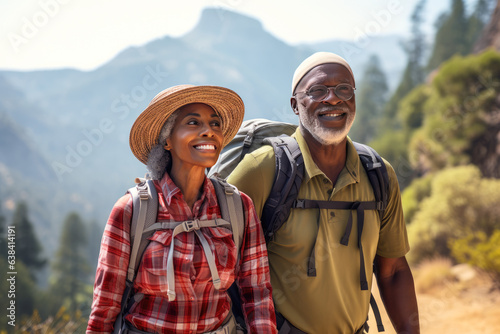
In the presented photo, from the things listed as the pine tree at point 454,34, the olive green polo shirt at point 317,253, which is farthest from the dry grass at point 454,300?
the pine tree at point 454,34

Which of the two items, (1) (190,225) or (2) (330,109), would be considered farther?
(2) (330,109)

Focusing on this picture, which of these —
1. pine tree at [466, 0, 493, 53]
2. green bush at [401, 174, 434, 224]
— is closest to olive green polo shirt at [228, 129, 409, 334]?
green bush at [401, 174, 434, 224]

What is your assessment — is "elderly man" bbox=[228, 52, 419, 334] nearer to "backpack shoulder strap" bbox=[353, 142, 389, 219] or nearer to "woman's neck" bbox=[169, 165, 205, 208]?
"backpack shoulder strap" bbox=[353, 142, 389, 219]

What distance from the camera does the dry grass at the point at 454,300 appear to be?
9531 millimetres

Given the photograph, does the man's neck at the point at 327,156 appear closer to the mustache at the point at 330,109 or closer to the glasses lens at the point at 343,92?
the mustache at the point at 330,109

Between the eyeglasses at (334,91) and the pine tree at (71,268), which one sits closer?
the eyeglasses at (334,91)

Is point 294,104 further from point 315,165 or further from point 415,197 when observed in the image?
point 415,197

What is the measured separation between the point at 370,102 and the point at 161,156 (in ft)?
185

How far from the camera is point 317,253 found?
7.64 ft

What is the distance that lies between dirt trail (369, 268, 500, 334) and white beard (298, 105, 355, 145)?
665 centimetres

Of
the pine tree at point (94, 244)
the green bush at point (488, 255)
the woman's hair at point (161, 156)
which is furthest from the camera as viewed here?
the pine tree at point (94, 244)

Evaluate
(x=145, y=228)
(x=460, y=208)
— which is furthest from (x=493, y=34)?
(x=145, y=228)

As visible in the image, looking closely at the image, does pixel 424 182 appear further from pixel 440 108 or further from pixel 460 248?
pixel 460 248

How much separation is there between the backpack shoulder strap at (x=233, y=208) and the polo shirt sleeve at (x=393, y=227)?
971 mm
